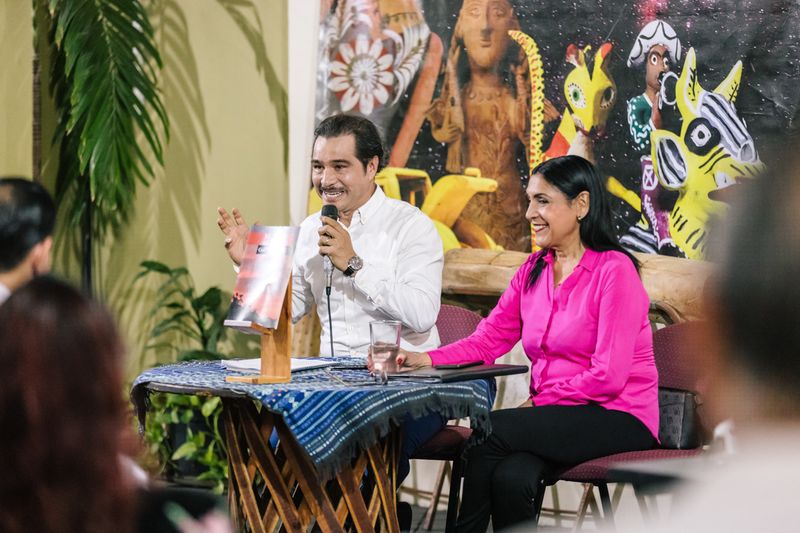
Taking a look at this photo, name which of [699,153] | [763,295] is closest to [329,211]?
[699,153]

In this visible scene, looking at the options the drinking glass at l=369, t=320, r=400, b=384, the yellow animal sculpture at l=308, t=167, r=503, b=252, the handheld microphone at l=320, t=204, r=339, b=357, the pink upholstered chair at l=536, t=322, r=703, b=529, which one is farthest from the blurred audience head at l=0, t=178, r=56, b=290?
the yellow animal sculpture at l=308, t=167, r=503, b=252

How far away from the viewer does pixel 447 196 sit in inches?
188

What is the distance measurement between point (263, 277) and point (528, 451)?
102cm

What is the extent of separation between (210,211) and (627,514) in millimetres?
2561

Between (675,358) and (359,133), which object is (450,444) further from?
(359,133)

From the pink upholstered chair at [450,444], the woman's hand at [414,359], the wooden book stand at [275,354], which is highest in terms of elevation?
the wooden book stand at [275,354]

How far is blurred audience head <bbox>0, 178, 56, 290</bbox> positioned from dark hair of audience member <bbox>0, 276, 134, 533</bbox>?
158 centimetres

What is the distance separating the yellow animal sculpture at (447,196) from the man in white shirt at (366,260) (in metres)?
0.94

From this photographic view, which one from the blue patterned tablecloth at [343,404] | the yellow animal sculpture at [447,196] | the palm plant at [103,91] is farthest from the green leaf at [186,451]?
the blue patterned tablecloth at [343,404]

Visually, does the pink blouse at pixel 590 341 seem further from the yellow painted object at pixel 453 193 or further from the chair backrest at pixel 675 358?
the yellow painted object at pixel 453 193

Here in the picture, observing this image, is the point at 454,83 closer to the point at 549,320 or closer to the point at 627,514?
the point at 549,320

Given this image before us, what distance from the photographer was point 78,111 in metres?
5.02

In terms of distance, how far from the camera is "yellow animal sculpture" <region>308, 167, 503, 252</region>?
15.4 ft

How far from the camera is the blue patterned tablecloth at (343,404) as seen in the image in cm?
271
